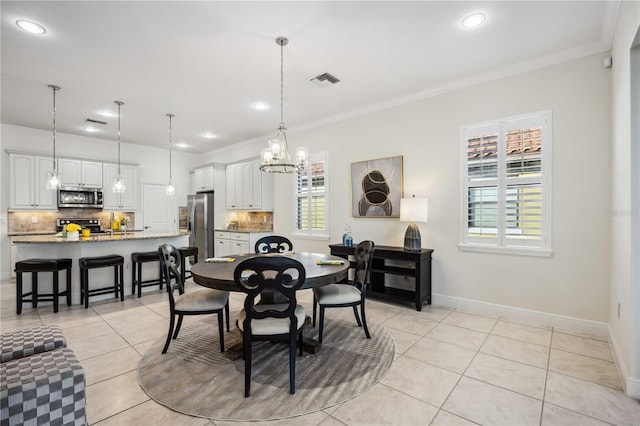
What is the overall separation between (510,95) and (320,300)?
314 cm

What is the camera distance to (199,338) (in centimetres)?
303

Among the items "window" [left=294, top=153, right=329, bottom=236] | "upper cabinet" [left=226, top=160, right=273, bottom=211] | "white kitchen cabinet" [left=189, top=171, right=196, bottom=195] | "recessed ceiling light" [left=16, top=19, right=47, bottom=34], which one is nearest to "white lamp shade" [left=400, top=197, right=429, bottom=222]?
"window" [left=294, top=153, right=329, bottom=236]

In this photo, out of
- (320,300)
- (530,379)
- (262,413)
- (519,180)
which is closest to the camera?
(262,413)

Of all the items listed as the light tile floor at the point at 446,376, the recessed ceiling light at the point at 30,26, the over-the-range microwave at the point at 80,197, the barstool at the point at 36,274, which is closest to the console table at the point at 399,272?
the light tile floor at the point at 446,376

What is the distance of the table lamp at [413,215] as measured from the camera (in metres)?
3.88

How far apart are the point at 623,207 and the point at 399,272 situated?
226 centimetres

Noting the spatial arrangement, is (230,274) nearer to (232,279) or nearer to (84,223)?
(232,279)

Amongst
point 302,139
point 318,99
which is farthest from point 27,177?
point 318,99

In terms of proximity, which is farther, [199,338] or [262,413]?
[199,338]

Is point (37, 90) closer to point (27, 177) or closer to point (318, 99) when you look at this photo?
point (27, 177)

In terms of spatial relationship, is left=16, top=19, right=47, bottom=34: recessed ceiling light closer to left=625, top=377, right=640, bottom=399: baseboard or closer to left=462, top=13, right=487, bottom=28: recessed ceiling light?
left=462, top=13, right=487, bottom=28: recessed ceiling light

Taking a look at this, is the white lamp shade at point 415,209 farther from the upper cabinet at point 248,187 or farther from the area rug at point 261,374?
the upper cabinet at point 248,187

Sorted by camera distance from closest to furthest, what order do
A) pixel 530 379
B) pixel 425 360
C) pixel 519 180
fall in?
pixel 530 379 < pixel 425 360 < pixel 519 180

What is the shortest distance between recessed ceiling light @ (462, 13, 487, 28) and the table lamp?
1898 mm
